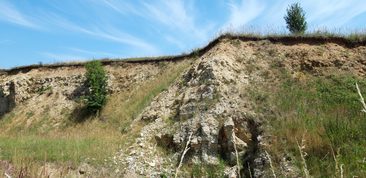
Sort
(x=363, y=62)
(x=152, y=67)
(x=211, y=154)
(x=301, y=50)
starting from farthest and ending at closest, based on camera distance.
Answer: (x=152, y=67) → (x=301, y=50) → (x=363, y=62) → (x=211, y=154)

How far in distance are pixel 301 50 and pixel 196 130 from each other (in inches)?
251

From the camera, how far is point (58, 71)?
29797 millimetres

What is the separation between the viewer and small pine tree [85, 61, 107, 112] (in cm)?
2461

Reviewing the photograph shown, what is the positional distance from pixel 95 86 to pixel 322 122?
1364 cm

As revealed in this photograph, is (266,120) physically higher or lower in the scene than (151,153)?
higher

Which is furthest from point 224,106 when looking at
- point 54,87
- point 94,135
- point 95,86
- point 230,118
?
point 54,87

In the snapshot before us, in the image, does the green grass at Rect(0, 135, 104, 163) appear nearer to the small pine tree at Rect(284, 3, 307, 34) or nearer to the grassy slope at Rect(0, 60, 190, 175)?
the grassy slope at Rect(0, 60, 190, 175)

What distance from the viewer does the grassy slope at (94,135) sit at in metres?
16.1

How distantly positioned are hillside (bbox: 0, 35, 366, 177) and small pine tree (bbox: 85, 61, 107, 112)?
0.54 m

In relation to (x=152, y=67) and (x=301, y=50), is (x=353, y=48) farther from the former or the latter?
(x=152, y=67)

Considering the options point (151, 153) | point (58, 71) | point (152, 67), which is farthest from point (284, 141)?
point (58, 71)

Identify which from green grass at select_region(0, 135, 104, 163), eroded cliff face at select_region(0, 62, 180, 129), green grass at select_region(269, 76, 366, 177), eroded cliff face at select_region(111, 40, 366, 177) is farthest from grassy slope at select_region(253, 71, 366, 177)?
eroded cliff face at select_region(0, 62, 180, 129)

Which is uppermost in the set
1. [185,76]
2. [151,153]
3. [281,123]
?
[185,76]

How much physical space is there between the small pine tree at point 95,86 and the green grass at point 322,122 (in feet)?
35.1
